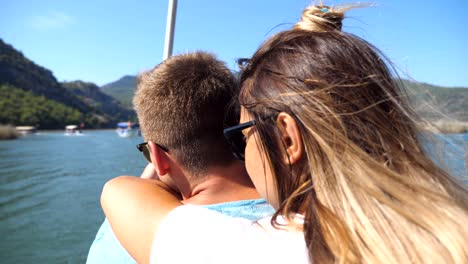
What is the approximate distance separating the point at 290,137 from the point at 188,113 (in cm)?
50

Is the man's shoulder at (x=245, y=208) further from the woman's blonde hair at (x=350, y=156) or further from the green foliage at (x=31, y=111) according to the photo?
the green foliage at (x=31, y=111)

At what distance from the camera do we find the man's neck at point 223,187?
111 centimetres

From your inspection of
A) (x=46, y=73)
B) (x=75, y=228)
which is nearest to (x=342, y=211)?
(x=75, y=228)

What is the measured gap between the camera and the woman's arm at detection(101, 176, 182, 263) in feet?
2.49

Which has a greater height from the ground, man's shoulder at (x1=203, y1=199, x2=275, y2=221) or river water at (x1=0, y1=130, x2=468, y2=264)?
man's shoulder at (x1=203, y1=199, x2=275, y2=221)

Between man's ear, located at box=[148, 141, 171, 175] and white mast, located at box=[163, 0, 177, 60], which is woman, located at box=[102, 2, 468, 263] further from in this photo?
white mast, located at box=[163, 0, 177, 60]

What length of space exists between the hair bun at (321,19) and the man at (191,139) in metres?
0.41

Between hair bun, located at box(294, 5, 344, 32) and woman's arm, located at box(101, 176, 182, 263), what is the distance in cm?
52

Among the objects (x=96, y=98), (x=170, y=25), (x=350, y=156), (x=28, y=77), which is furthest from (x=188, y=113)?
(x=96, y=98)

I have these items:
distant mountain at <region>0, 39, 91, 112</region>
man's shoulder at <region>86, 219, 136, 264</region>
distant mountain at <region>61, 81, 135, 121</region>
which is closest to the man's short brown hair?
man's shoulder at <region>86, 219, 136, 264</region>

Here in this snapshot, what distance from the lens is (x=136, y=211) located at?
84 centimetres

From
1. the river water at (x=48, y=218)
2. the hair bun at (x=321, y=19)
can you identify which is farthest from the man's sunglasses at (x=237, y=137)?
the river water at (x=48, y=218)

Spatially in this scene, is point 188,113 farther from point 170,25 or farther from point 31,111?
point 31,111

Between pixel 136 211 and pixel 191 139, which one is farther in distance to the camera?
pixel 191 139
